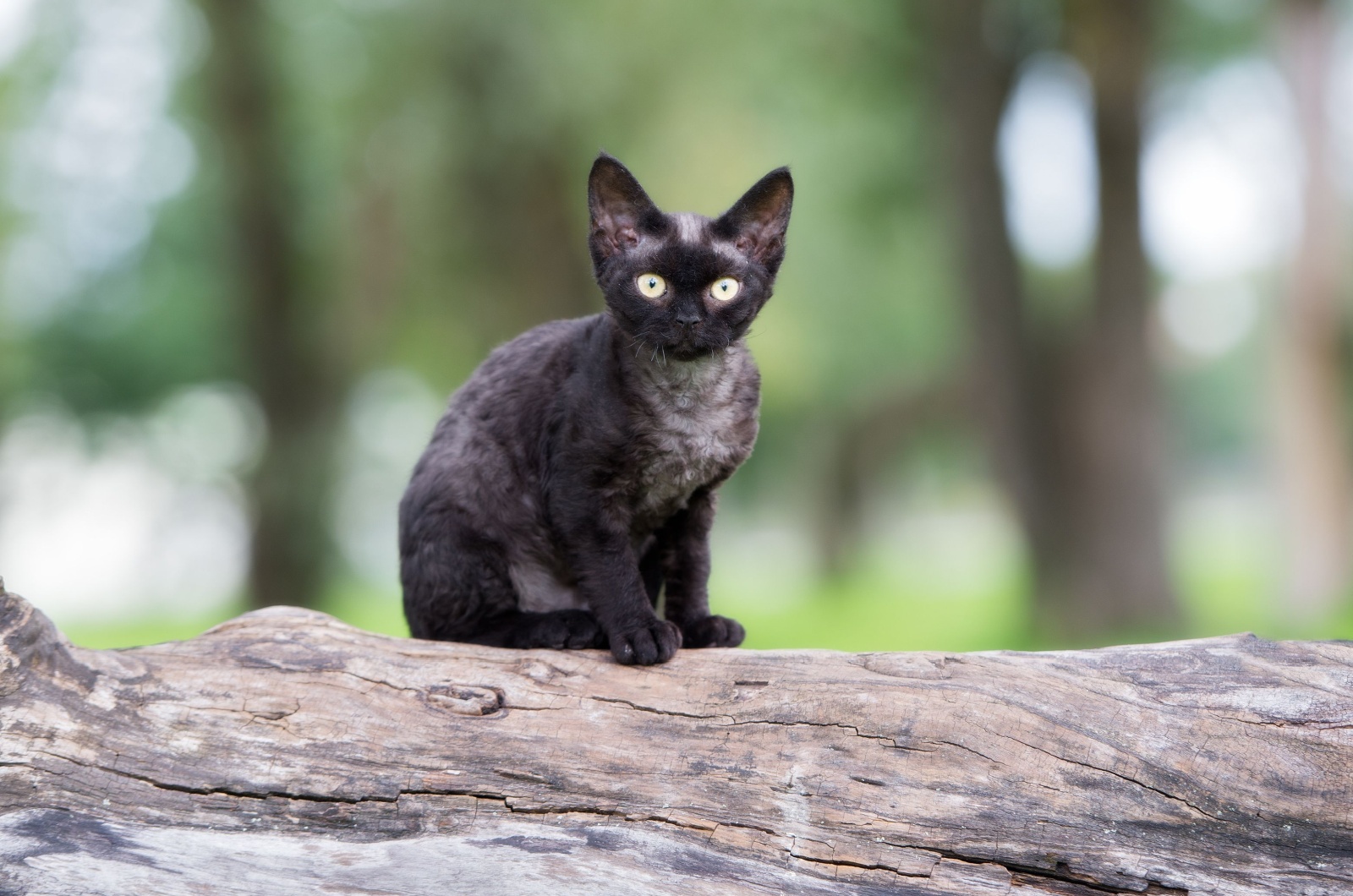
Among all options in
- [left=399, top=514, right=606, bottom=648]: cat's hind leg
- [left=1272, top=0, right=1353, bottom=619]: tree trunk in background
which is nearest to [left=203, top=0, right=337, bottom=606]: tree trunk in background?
[left=399, top=514, right=606, bottom=648]: cat's hind leg

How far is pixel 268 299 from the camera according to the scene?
10.5 m

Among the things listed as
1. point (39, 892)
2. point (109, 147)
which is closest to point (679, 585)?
point (39, 892)

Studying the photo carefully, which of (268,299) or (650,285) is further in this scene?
(268,299)

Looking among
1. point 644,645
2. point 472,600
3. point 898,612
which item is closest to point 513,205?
point 898,612

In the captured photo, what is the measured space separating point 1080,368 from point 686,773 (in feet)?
23.5

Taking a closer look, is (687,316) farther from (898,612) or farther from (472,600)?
(898,612)

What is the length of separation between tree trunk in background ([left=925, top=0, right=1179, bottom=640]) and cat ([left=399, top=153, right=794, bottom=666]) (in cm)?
610

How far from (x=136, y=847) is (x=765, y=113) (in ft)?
33.9

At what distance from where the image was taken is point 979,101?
901 centimetres

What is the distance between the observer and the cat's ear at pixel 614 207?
3.14 m

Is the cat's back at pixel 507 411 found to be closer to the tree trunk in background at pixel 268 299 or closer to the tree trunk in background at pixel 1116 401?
the tree trunk in background at pixel 1116 401

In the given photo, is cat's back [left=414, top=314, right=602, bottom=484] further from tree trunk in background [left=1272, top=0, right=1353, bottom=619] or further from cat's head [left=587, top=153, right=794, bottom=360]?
tree trunk in background [left=1272, top=0, right=1353, bottom=619]

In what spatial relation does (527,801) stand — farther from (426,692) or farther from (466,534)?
(466,534)

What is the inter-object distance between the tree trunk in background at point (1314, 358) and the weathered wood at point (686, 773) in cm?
743
